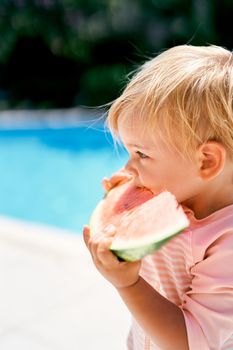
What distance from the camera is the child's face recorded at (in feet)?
4.90

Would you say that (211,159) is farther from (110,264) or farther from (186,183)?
(110,264)

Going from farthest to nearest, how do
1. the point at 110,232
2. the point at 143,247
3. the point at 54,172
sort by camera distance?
the point at 54,172 < the point at 110,232 < the point at 143,247

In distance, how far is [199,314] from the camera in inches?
56.4

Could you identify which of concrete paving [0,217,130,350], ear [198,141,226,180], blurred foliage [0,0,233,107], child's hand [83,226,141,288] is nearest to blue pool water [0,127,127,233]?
concrete paving [0,217,130,350]

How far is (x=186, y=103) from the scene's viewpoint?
145cm

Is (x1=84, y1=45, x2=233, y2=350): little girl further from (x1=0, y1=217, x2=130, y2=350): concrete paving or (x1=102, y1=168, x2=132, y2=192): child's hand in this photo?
(x1=0, y1=217, x2=130, y2=350): concrete paving

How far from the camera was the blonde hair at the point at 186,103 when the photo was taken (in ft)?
4.73

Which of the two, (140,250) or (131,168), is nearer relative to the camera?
(140,250)

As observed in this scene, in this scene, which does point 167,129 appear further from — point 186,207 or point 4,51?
point 4,51


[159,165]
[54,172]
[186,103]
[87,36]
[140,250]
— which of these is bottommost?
[140,250]

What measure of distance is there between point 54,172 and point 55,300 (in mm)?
6946

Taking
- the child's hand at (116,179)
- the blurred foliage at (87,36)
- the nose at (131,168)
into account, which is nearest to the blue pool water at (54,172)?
the blurred foliage at (87,36)

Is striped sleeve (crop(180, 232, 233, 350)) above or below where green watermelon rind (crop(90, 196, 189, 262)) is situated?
below

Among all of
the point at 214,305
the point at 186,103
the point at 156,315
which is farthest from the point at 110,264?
the point at 186,103
